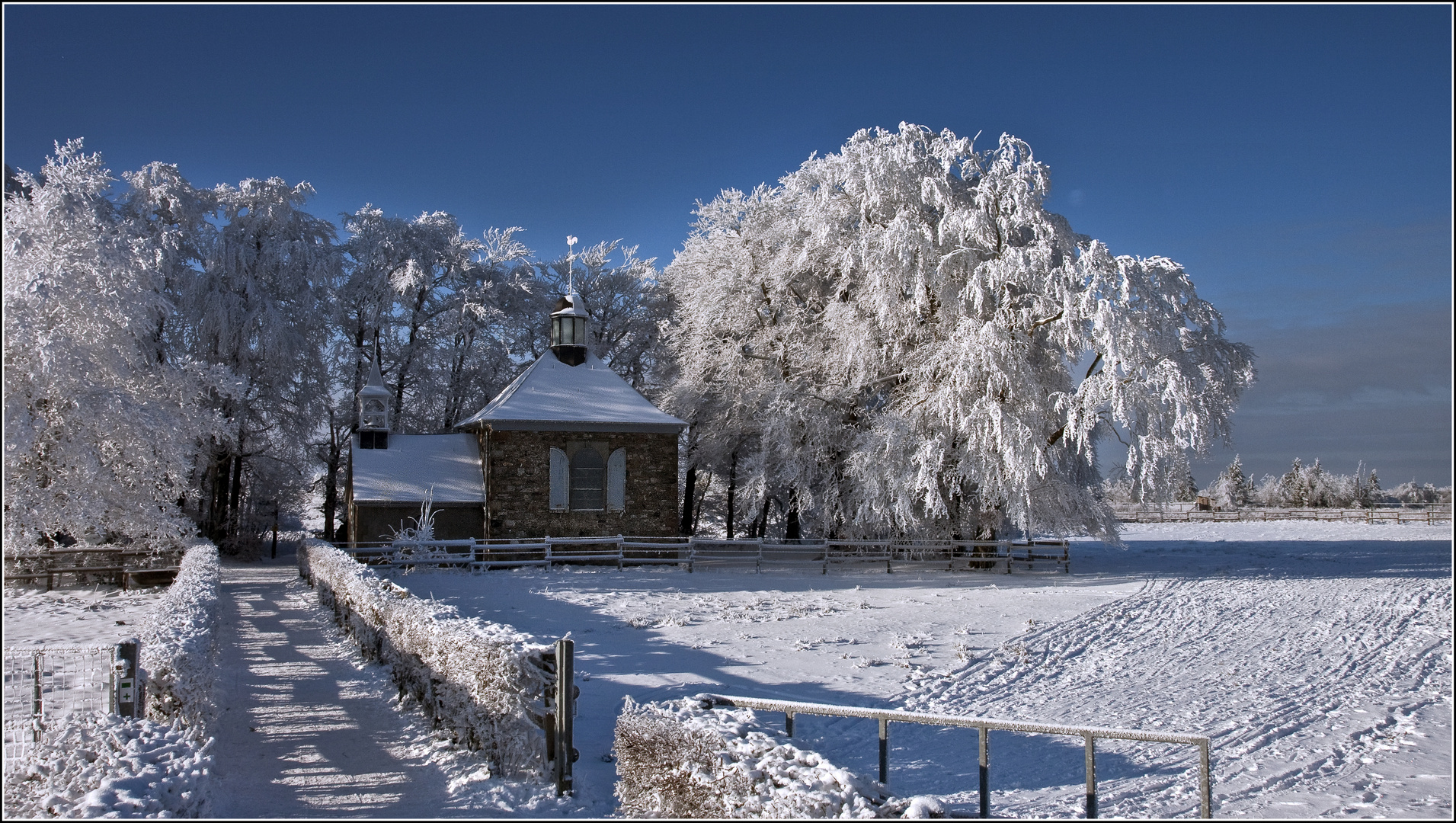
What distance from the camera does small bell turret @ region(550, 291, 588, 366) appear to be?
27969 mm

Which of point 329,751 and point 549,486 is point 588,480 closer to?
point 549,486

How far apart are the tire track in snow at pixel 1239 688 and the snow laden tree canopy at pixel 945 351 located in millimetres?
5600

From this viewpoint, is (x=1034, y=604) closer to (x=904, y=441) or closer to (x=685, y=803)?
(x=904, y=441)

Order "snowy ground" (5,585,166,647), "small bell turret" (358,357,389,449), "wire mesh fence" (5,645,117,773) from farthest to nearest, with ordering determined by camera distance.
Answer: "small bell turret" (358,357,389,449) < "snowy ground" (5,585,166,647) < "wire mesh fence" (5,645,117,773)

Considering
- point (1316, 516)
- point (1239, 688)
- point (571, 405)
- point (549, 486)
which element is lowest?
point (1316, 516)

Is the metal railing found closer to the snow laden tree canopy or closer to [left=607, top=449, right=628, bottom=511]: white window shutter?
the snow laden tree canopy

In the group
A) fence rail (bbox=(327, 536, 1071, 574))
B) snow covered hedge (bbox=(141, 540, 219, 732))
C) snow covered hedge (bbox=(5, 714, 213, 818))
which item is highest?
snow covered hedge (bbox=(141, 540, 219, 732))

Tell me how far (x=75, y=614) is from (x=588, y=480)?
12.0m

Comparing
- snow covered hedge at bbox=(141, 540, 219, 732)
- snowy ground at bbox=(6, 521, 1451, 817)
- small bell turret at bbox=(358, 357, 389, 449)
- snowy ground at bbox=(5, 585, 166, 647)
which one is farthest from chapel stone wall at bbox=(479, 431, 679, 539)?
snow covered hedge at bbox=(141, 540, 219, 732)

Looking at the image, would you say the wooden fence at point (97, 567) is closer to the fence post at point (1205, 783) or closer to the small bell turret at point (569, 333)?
the small bell turret at point (569, 333)

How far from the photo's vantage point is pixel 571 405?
25.0 metres

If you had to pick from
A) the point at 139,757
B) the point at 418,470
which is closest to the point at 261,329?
the point at 418,470

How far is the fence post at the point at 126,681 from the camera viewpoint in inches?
257

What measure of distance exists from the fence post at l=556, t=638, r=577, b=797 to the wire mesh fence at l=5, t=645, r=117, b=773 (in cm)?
317
